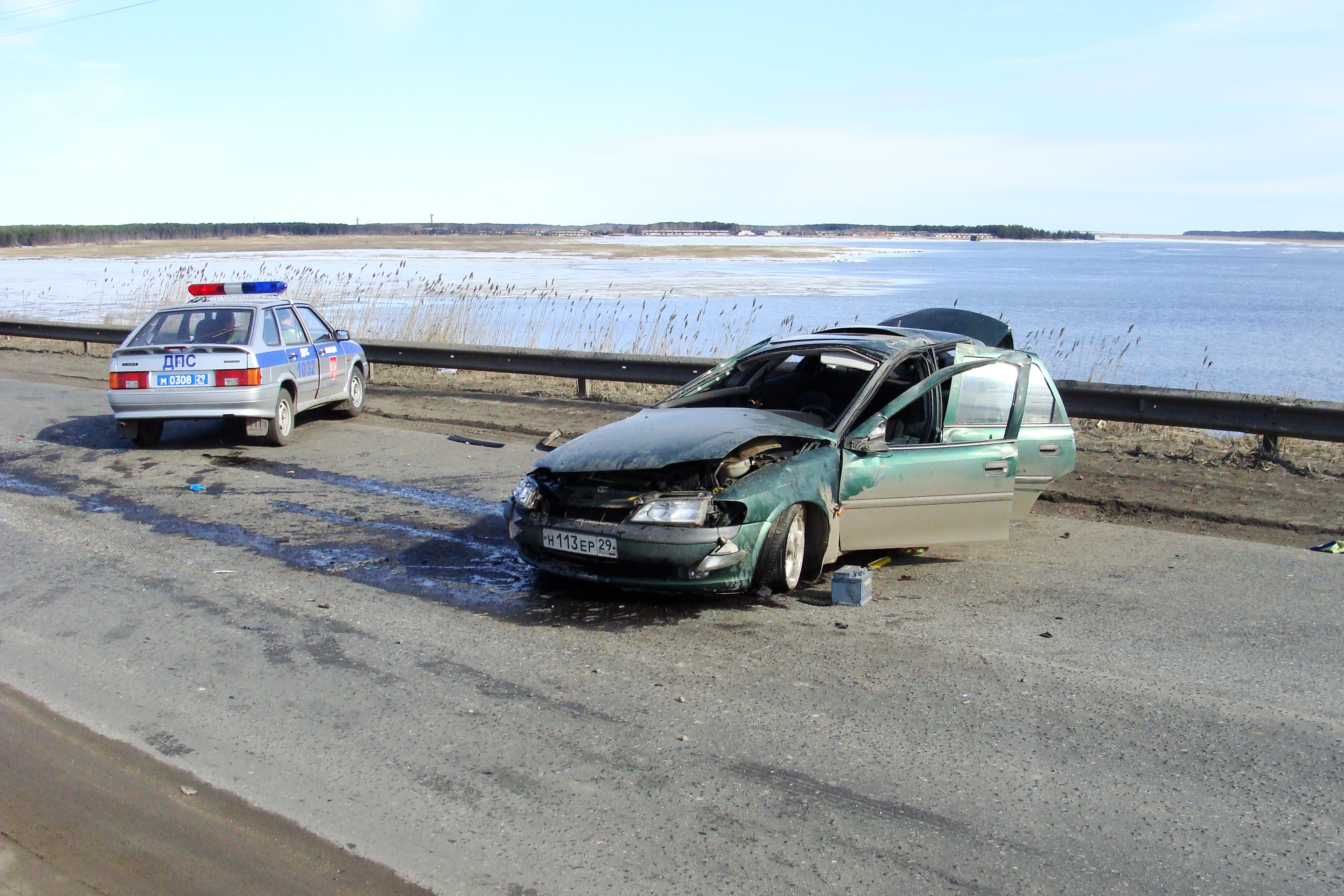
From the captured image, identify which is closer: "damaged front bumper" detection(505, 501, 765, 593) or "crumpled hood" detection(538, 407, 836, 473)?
"damaged front bumper" detection(505, 501, 765, 593)

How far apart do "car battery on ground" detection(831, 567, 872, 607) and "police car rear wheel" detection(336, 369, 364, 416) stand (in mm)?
8963

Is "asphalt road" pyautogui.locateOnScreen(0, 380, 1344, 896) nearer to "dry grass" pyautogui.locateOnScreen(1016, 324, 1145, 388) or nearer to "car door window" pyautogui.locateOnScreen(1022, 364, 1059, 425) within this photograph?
"car door window" pyautogui.locateOnScreen(1022, 364, 1059, 425)

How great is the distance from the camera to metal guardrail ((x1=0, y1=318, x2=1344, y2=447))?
31.9 feet

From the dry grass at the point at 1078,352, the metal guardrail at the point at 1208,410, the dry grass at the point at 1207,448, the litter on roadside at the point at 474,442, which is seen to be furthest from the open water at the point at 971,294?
the litter on roadside at the point at 474,442

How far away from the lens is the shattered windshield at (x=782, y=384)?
7.82m

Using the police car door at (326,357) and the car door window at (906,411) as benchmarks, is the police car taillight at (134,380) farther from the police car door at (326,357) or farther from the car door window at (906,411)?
the car door window at (906,411)

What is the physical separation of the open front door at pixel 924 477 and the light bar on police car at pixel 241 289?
8.30 m

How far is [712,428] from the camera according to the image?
652 centimetres

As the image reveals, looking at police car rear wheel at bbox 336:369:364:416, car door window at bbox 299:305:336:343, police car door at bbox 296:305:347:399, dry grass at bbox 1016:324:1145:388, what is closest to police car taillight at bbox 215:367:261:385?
police car door at bbox 296:305:347:399

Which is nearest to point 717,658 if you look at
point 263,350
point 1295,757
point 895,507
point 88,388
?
point 895,507

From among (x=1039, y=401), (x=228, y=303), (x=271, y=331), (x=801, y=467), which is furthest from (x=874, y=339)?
(x=228, y=303)

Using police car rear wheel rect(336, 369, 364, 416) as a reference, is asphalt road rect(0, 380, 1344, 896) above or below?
below

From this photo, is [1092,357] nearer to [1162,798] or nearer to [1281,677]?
[1281,677]

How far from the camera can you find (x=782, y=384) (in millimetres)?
8203
